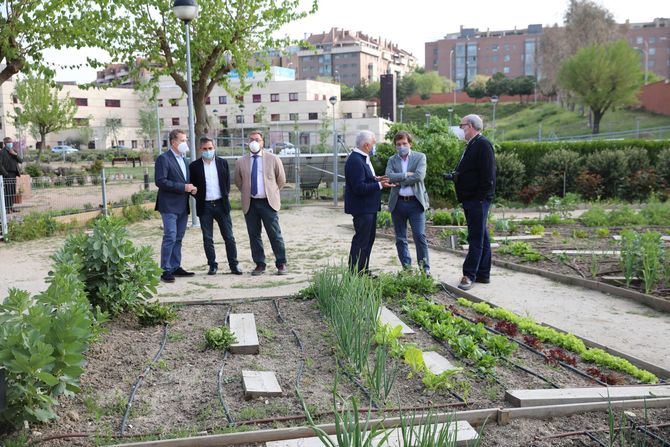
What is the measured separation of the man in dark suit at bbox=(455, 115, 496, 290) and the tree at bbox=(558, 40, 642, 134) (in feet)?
167

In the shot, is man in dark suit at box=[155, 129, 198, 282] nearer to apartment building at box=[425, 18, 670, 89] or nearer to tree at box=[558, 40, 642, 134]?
tree at box=[558, 40, 642, 134]

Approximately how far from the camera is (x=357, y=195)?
301 inches

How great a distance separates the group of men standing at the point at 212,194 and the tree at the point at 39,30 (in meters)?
8.11

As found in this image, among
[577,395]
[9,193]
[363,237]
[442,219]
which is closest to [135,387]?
[577,395]

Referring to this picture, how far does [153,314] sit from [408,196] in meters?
3.52

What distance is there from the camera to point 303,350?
510 centimetres

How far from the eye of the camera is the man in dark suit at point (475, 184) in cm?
744

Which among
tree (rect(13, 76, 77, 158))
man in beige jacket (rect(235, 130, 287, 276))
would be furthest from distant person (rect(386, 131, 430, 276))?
tree (rect(13, 76, 77, 158))

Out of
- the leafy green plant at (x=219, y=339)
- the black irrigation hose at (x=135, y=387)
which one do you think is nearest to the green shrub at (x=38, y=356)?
the black irrigation hose at (x=135, y=387)

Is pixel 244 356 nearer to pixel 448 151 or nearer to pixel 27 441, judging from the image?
pixel 27 441

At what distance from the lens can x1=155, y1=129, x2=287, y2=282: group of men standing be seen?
27.4 feet

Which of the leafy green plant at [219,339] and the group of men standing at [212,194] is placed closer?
the leafy green plant at [219,339]

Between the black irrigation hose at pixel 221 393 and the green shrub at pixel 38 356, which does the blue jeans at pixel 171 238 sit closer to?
the black irrigation hose at pixel 221 393

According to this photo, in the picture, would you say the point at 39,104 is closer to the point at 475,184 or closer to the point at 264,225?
the point at 264,225
